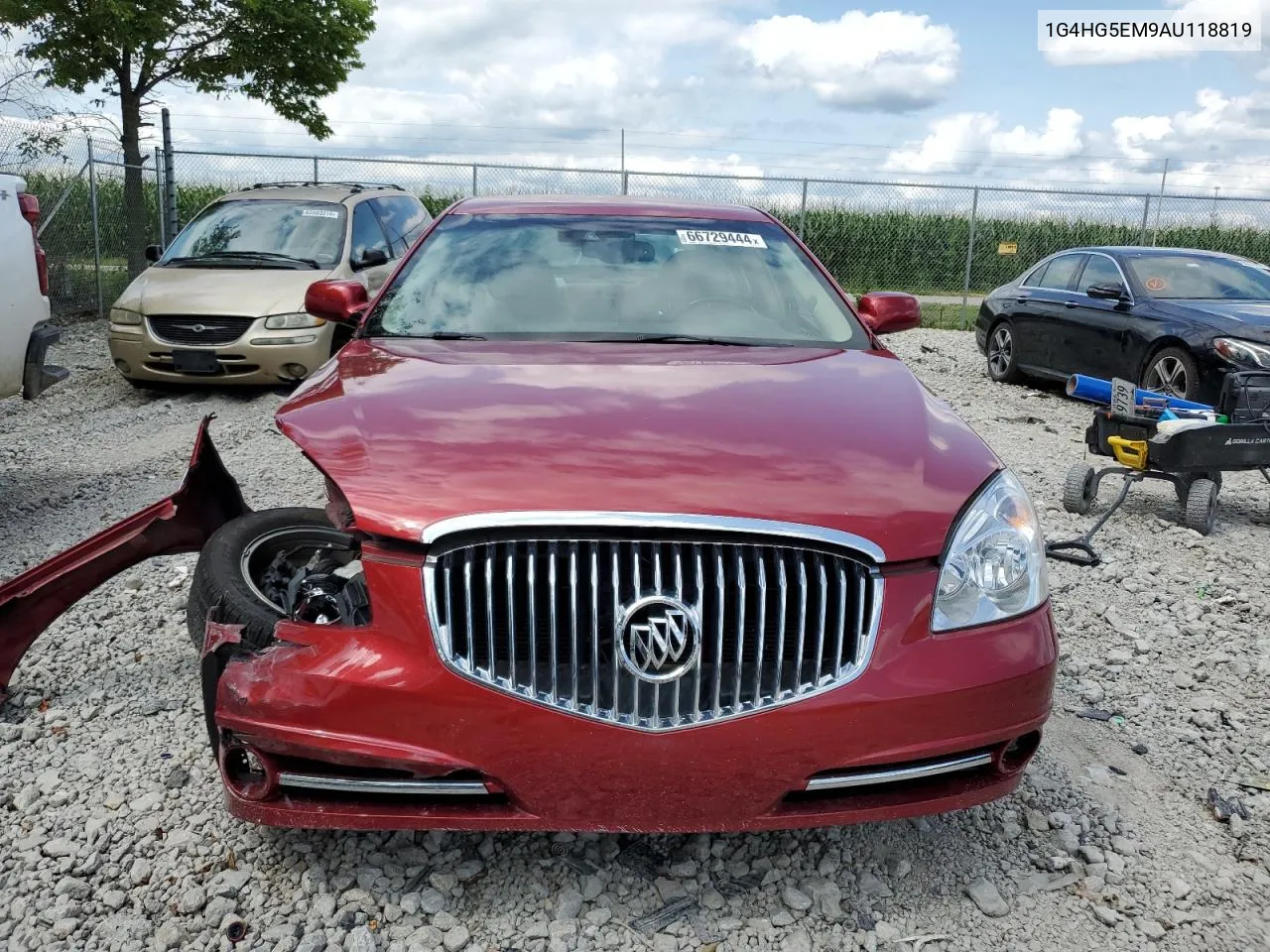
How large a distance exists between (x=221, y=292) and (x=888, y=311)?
661 cm

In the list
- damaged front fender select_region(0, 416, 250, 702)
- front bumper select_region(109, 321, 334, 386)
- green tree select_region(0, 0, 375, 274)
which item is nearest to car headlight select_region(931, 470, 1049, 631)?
damaged front fender select_region(0, 416, 250, 702)

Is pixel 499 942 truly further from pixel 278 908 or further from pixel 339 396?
pixel 339 396

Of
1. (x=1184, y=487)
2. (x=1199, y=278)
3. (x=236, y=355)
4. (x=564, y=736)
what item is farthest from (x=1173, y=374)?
(x=564, y=736)

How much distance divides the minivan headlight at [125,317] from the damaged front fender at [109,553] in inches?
247

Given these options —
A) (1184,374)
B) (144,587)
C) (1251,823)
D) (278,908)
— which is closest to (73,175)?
(144,587)

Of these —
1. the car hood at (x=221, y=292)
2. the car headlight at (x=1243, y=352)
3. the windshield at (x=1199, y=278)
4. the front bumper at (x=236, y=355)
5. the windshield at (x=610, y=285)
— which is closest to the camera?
the windshield at (x=610, y=285)

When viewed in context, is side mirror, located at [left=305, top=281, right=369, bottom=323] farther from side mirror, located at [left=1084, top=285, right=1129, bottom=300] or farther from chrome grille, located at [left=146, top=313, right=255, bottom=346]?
side mirror, located at [left=1084, top=285, right=1129, bottom=300]

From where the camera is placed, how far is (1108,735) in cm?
353

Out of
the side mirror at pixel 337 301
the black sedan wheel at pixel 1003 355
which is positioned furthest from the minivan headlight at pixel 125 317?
the black sedan wheel at pixel 1003 355

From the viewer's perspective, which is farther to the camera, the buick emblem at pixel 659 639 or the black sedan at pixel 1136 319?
the black sedan at pixel 1136 319

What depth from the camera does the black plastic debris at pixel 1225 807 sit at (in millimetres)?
3055

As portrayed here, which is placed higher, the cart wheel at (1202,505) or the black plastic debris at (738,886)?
the cart wheel at (1202,505)

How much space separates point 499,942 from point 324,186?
9946 millimetres

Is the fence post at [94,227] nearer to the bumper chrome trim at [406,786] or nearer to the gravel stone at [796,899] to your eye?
the bumper chrome trim at [406,786]
